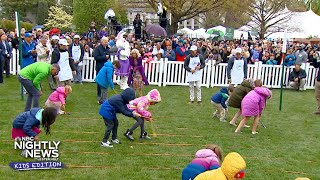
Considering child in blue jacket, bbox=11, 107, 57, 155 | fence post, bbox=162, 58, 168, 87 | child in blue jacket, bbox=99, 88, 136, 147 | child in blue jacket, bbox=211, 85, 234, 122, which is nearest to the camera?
child in blue jacket, bbox=11, 107, 57, 155

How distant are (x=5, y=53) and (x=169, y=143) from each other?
908cm

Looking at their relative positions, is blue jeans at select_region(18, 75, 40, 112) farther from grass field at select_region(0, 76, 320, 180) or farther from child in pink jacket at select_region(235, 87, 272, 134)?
child in pink jacket at select_region(235, 87, 272, 134)

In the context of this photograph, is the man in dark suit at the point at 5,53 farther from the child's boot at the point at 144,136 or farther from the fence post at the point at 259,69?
the fence post at the point at 259,69

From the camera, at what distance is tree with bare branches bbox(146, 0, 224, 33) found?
31.0m

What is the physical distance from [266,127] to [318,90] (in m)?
2.80

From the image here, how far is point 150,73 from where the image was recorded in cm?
1650

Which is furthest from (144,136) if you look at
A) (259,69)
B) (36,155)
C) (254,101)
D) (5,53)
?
(259,69)

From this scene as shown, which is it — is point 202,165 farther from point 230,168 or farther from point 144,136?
point 144,136

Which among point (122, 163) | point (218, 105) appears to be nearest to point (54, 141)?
point (122, 163)

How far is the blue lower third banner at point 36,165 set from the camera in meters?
6.40

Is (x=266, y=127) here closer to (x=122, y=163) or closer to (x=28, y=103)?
(x=122, y=163)

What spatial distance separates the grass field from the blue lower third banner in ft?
0.38

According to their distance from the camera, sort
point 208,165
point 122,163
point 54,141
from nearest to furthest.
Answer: point 208,165
point 122,163
point 54,141

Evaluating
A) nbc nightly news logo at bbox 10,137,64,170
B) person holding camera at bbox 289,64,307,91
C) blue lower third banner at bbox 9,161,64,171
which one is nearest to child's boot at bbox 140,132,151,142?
nbc nightly news logo at bbox 10,137,64,170
